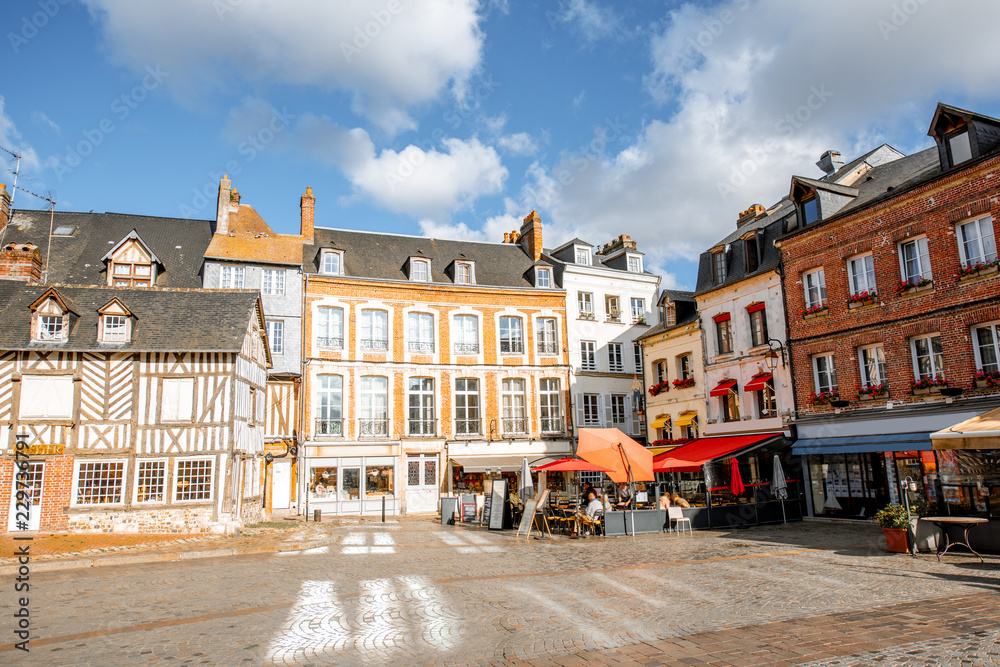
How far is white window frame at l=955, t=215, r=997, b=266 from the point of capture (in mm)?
14438

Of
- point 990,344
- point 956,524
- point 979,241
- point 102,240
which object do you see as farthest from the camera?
point 102,240

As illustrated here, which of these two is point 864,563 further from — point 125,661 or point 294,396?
point 294,396

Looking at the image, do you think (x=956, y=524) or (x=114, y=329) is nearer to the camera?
(x=956, y=524)

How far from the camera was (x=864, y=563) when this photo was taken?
1051 centimetres

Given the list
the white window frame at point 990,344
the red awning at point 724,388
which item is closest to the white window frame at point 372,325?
the red awning at point 724,388

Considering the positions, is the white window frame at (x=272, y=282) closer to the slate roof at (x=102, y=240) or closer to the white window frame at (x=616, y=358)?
the slate roof at (x=102, y=240)

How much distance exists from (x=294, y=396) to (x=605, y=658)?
67.4 ft

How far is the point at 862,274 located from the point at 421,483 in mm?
16701

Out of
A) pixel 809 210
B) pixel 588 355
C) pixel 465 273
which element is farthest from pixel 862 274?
pixel 465 273

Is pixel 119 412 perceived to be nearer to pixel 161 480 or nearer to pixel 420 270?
pixel 161 480

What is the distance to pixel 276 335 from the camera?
24.8m

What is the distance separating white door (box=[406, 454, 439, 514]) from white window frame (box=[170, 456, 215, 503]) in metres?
8.99

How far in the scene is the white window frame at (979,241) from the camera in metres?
14.4

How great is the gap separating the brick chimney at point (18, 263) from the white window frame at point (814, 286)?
23533mm
